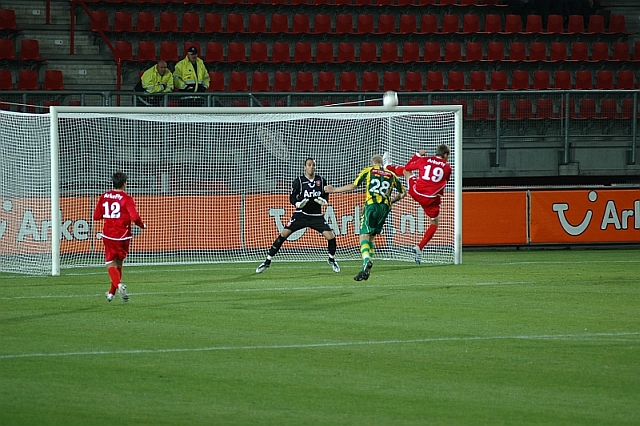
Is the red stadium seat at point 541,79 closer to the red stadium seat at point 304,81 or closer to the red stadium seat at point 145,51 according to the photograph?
the red stadium seat at point 304,81

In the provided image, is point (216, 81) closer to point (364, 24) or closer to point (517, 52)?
point (364, 24)

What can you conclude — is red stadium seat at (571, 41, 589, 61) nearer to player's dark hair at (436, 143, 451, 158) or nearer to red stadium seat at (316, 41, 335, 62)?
red stadium seat at (316, 41, 335, 62)

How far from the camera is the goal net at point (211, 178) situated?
→ 53.4 feet

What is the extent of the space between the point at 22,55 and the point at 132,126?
546cm

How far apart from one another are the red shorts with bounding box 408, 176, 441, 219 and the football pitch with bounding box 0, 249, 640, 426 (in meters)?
1.65

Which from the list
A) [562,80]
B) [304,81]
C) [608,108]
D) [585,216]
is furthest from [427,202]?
[562,80]

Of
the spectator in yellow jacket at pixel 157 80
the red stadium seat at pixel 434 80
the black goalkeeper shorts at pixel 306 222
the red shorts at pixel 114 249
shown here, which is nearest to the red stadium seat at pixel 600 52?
the red stadium seat at pixel 434 80

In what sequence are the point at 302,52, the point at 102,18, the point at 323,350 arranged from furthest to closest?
1. the point at 302,52
2. the point at 102,18
3. the point at 323,350

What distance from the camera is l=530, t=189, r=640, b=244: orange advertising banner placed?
20.0 meters

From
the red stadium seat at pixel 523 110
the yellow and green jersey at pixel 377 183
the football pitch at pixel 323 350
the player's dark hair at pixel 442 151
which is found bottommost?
the football pitch at pixel 323 350

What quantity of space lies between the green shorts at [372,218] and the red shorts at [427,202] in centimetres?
173

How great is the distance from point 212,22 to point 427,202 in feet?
30.4

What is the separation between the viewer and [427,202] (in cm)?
1694

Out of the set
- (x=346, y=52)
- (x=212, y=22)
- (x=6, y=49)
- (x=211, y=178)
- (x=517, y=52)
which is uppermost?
(x=212, y=22)
